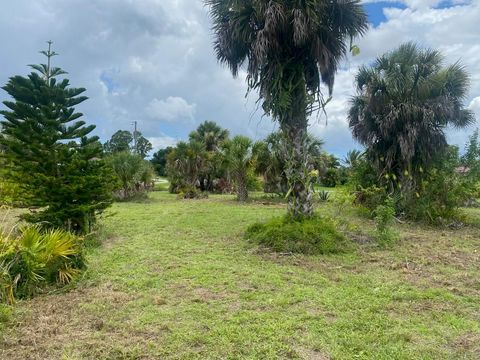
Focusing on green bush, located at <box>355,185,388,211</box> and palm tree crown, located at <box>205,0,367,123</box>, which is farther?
green bush, located at <box>355,185,388,211</box>

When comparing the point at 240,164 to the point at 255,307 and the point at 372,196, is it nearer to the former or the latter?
the point at 372,196

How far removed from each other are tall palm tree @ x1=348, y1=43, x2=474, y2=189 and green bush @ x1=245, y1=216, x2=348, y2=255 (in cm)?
480

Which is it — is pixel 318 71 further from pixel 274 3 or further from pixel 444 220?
pixel 444 220

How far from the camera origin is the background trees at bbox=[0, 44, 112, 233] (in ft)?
22.8

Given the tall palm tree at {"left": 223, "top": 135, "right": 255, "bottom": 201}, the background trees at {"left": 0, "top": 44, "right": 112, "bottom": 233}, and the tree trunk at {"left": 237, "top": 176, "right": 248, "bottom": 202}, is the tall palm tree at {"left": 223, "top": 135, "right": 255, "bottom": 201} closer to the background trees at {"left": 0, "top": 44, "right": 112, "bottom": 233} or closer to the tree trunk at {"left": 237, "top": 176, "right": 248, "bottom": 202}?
the tree trunk at {"left": 237, "top": 176, "right": 248, "bottom": 202}

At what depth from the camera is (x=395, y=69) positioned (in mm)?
10625

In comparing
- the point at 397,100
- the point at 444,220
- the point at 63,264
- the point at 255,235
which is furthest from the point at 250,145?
the point at 63,264

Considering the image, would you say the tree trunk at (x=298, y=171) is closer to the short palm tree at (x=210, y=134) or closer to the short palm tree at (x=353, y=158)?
the short palm tree at (x=353, y=158)

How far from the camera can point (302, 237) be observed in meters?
6.57

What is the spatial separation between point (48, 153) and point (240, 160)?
10.2 meters

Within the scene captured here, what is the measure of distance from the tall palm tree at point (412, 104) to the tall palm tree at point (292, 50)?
156 inches

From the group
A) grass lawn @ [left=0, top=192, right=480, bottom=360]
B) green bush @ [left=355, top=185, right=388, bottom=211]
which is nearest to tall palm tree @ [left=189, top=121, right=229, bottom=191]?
green bush @ [left=355, top=185, right=388, bottom=211]

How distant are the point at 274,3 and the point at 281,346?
18.4 feet

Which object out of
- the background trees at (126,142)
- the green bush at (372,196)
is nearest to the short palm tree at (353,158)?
the green bush at (372,196)
